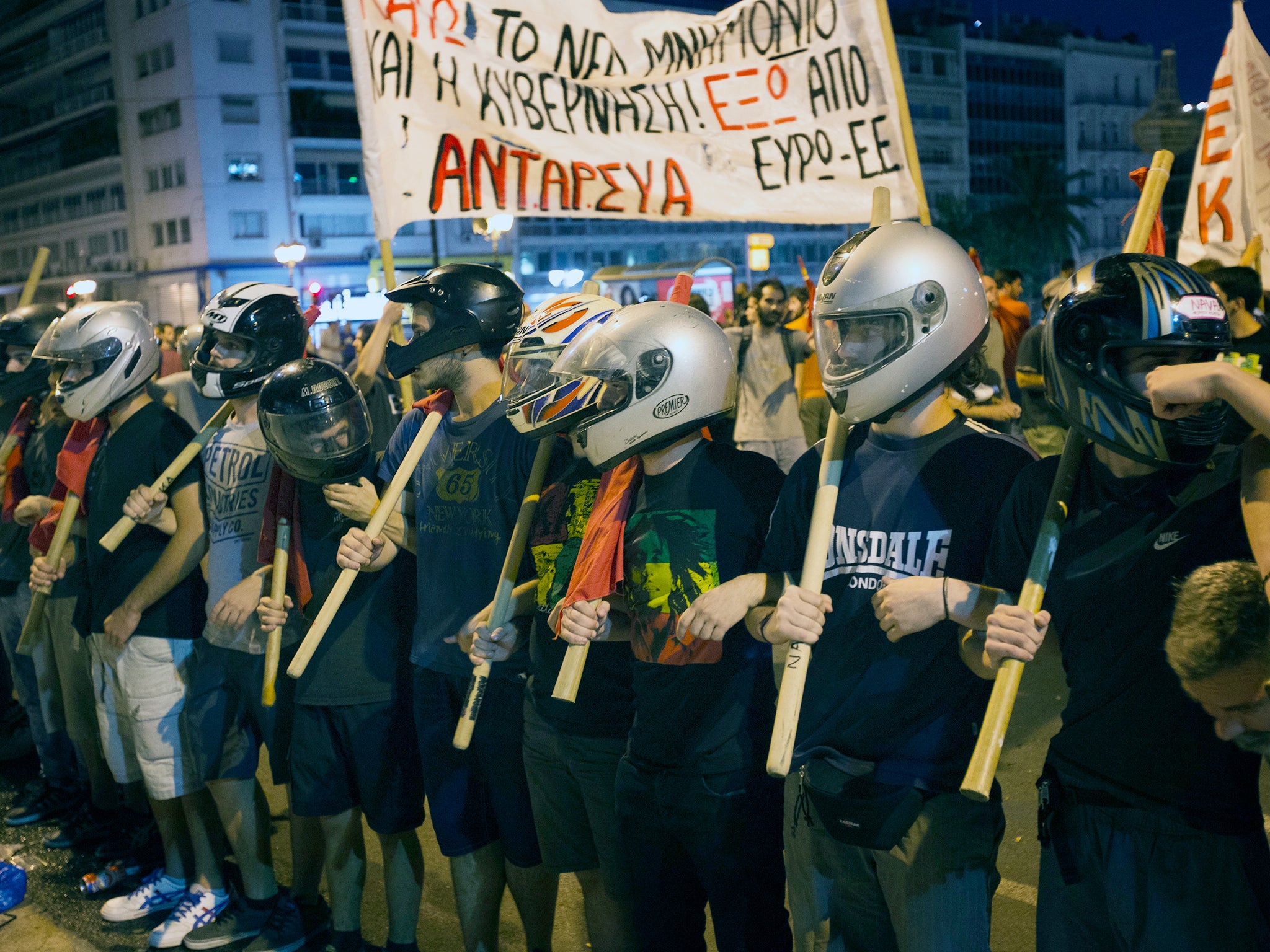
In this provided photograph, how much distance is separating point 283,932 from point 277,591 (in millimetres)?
1381

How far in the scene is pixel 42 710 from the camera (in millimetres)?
6188

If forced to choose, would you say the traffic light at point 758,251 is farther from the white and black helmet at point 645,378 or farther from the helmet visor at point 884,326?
the helmet visor at point 884,326

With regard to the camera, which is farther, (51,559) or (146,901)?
(51,559)

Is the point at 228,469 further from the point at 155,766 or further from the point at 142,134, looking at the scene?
the point at 142,134

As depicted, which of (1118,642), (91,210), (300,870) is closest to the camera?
(1118,642)

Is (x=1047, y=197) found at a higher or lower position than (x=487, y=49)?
higher

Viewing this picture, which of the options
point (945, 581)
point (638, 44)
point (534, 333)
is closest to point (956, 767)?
point (945, 581)

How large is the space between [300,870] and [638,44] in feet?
11.6

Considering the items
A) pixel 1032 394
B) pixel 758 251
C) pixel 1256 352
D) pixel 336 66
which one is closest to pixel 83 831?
pixel 1256 352

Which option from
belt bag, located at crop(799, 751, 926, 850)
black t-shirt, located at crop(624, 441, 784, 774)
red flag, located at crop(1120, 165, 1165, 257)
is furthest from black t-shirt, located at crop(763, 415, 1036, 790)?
red flag, located at crop(1120, 165, 1165, 257)

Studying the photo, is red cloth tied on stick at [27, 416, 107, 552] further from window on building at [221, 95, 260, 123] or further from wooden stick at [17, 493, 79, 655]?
window on building at [221, 95, 260, 123]

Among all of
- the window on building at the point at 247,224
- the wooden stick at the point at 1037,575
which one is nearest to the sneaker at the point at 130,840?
the wooden stick at the point at 1037,575

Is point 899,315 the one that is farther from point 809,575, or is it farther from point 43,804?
point 43,804

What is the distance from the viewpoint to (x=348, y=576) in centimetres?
378
